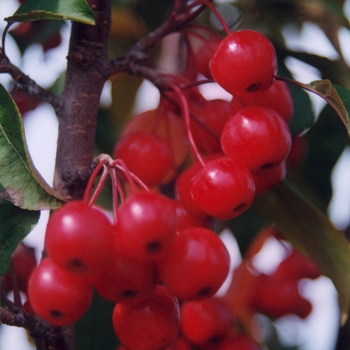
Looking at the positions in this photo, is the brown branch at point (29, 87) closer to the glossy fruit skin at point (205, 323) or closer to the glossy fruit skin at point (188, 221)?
the glossy fruit skin at point (188, 221)

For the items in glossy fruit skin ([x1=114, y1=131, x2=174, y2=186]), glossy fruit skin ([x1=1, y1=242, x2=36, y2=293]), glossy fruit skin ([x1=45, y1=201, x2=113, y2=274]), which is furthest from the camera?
glossy fruit skin ([x1=1, y1=242, x2=36, y2=293])

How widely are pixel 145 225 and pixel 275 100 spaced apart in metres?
0.34

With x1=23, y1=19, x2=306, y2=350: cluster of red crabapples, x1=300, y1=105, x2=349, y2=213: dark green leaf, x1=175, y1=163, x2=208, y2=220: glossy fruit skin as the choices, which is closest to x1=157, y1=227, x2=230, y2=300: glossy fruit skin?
x1=23, y1=19, x2=306, y2=350: cluster of red crabapples

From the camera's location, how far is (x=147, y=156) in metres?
0.91

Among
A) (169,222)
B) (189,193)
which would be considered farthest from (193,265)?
(189,193)

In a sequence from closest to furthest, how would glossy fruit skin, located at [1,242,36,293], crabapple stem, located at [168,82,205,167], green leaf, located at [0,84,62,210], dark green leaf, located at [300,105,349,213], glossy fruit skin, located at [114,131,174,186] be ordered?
green leaf, located at [0,84,62,210] < crabapple stem, located at [168,82,205,167] < glossy fruit skin, located at [114,131,174,186] < glossy fruit skin, located at [1,242,36,293] < dark green leaf, located at [300,105,349,213]

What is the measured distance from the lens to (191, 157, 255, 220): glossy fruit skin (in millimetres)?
718

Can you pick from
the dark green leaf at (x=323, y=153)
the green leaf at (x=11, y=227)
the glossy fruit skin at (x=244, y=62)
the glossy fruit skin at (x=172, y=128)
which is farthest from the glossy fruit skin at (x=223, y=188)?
the dark green leaf at (x=323, y=153)

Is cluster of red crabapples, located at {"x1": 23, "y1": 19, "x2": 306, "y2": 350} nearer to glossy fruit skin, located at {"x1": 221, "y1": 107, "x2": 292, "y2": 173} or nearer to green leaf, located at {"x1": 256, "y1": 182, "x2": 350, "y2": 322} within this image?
glossy fruit skin, located at {"x1": 221, "y1": 107, "x2": 292, "y2": 173}

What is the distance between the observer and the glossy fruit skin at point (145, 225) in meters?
0.60

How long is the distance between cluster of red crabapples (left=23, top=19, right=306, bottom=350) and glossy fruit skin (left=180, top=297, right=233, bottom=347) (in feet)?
0.65

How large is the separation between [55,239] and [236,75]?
326 mm

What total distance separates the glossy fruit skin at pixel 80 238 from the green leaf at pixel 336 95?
0.36m

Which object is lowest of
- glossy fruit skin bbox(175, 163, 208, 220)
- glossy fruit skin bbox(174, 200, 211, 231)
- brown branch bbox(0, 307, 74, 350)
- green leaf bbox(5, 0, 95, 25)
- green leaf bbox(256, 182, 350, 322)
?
green leaf bbox(256, 182, 350, 322)
